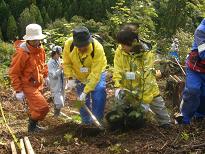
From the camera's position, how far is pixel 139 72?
18.4 ft

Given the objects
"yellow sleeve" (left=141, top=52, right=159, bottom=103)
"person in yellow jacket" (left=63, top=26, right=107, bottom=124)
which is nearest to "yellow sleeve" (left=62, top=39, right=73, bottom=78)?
"person in yellow jacket" (left=63, top=26, right=107, bottom=124)

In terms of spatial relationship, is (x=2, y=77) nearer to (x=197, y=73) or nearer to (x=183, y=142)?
(x=197, y=73)

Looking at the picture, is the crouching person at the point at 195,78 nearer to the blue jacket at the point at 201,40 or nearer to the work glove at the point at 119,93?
the blue jacket at the point at 201,40

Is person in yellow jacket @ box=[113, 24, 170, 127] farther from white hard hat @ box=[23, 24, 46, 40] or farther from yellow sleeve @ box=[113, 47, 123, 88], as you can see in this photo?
white hard hat @ box=[23, 24, 46, 40]

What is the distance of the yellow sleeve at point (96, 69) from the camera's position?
6.44 m

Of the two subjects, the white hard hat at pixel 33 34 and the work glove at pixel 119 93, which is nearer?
the work glove at pixel 119 93

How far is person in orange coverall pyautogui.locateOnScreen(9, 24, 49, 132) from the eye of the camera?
6.66 metres

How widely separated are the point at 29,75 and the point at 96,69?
1.07 meters

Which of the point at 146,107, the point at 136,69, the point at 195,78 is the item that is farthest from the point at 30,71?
the point at 195,78

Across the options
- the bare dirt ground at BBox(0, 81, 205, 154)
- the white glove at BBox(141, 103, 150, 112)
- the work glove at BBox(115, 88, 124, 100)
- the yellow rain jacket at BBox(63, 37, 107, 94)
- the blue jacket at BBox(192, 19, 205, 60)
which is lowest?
the bare dirt ground at BBox(0, 81, 205, 154)

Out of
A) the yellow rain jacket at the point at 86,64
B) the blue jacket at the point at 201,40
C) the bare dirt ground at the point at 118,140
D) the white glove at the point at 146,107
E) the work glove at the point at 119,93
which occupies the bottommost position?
the bare dirt ground at the point at 118,140

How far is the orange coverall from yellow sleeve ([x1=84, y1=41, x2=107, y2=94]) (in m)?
0.82

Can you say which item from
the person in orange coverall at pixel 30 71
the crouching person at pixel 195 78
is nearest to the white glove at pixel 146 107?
the crouching person at pixel 195 78

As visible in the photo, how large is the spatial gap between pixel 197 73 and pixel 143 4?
8.86m
